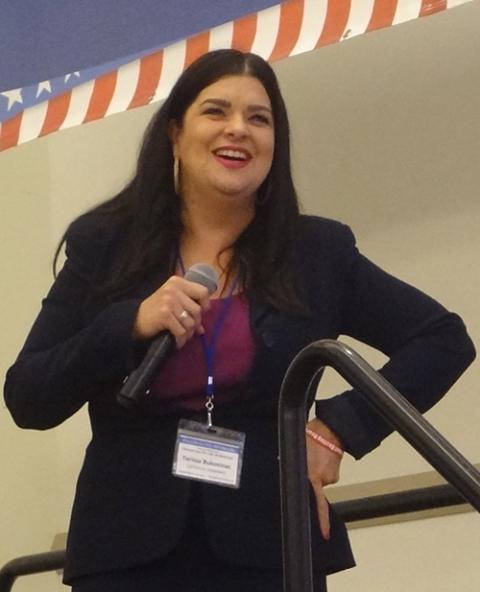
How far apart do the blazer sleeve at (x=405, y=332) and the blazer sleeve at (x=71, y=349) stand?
310 millimetres

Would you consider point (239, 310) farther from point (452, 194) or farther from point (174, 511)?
point (452, 194)

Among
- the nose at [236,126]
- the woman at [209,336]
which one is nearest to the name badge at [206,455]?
the woman at [209,336]

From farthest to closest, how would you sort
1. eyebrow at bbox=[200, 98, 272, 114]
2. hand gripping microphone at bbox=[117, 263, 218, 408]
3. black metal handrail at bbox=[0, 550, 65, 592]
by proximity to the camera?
black metal handrail at bbox=[0, 550, 65, 592], eyebrow at bbox=[200, 98, 272, 114], hand gripping microphone at bbox=[117, 263, 218, 408]

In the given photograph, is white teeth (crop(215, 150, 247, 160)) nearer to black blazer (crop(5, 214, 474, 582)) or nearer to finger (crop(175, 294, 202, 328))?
black blazer (crop(5, 214, 474, 582))

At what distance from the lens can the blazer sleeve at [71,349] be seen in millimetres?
1624

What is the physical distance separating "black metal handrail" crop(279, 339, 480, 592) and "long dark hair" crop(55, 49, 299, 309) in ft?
0.90

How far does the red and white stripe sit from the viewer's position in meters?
2.71

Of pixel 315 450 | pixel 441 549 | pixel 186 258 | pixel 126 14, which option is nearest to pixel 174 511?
pixel 315 450

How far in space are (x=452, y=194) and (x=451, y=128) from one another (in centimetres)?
17

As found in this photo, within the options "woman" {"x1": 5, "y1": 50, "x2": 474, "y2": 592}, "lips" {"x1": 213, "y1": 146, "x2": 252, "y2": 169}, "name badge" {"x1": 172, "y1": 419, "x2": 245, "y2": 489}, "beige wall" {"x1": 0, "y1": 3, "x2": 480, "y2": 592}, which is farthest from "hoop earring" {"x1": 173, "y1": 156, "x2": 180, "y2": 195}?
"beige wall" {"x1": 0, "y1": 3, "x2": 480, "y2": 592}

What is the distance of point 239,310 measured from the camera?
67.2 inches

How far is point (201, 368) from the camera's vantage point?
164 cm

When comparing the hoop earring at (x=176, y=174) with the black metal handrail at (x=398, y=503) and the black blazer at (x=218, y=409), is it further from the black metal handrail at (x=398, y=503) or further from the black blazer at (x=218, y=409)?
the black metal handrail at (x=398, y=503)

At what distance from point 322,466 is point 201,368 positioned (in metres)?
0.22
